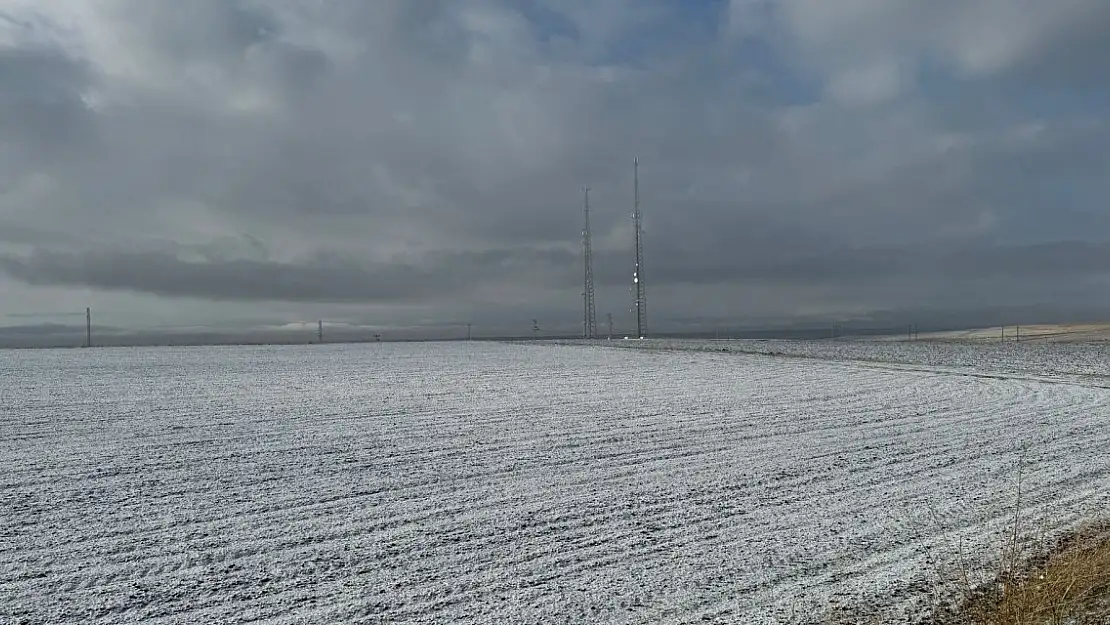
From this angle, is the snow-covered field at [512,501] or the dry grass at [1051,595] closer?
the dry grass at [1051,595]

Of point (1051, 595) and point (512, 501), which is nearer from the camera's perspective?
point (1051, 595)

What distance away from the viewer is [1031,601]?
13.6 ft

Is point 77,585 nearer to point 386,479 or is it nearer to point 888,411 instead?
point 386,479

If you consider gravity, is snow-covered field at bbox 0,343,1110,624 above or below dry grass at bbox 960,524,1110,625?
above

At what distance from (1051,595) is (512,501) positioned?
145 inches

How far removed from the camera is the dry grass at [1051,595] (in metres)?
3.98

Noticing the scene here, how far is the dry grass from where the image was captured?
3980 millimetres

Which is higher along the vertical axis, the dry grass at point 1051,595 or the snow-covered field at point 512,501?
the snow-covered field at point 512,501

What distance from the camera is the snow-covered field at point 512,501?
438 cm

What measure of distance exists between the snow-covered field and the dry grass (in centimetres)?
37

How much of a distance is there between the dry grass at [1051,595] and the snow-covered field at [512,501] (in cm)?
37

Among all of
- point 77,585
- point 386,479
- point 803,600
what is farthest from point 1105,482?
point 77,585

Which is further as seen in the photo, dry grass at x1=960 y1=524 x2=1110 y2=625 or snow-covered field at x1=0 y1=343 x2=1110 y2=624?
snow-covered field at x1=0 y1=343 x2=1110 y2=624

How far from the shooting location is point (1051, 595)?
4.22 meters
